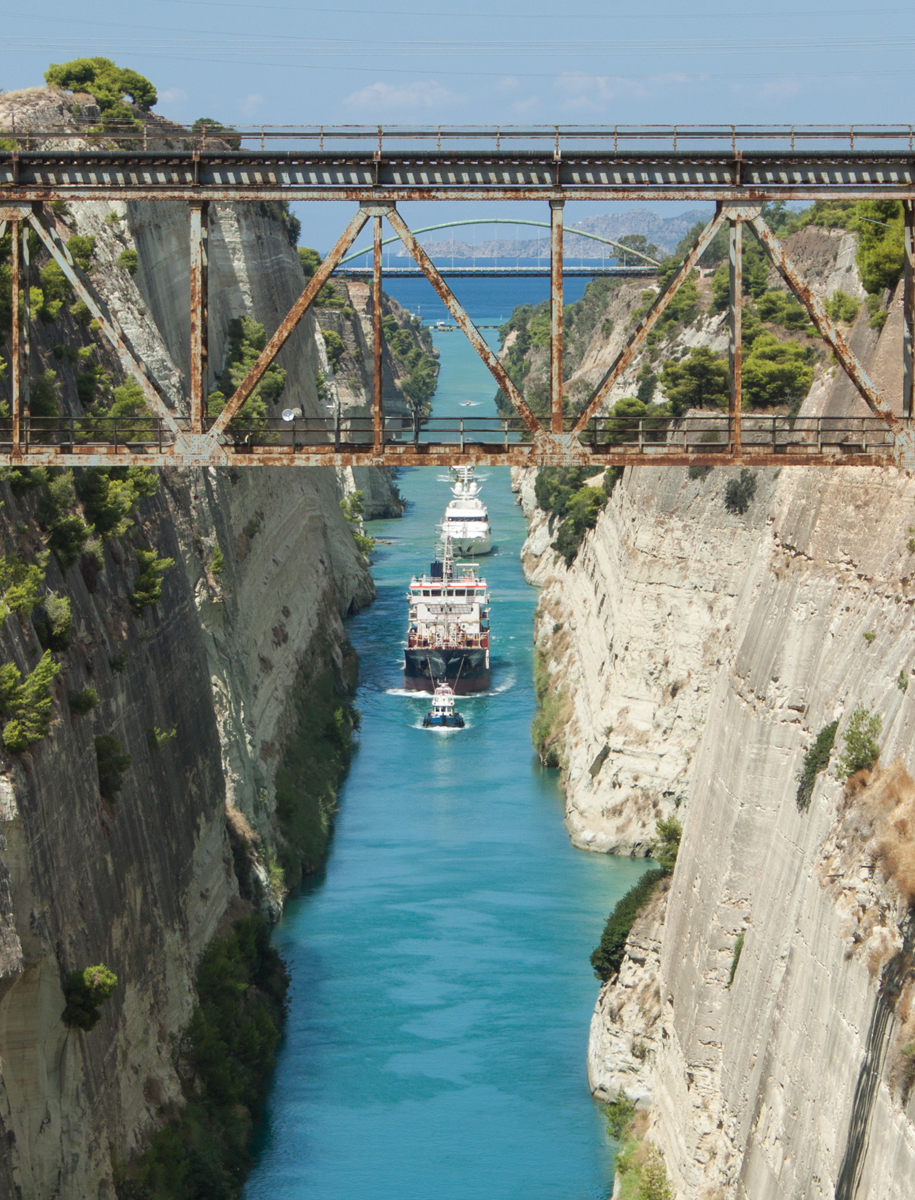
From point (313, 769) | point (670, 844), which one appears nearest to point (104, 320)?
point (670, 844)

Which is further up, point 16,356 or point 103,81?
point 103,81

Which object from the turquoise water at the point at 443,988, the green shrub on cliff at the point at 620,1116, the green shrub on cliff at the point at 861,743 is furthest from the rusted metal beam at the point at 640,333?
the green shrub on cliff at the point at 620,1116

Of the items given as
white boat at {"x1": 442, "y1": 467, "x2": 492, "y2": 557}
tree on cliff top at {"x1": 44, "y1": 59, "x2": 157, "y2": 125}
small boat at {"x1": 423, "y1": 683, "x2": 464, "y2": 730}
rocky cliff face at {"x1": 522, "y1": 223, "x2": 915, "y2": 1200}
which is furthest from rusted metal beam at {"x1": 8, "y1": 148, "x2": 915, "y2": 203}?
white boat at {"x1": 442, "y1": 467, "x2": 492, "y2": 557}

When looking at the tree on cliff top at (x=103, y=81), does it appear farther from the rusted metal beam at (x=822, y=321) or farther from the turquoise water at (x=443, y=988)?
the rusted metal beam at (x=822, y=321)

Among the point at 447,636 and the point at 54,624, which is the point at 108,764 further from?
the point at 447,636

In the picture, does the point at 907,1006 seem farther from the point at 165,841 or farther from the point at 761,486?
the point at 761,486

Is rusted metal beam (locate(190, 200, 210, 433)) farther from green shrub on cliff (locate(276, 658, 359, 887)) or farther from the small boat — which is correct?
the small boat
